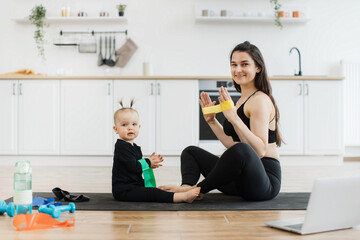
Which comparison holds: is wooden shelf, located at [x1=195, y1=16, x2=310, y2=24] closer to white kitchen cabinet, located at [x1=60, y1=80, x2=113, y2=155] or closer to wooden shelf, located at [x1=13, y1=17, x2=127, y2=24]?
wooden shelf, located at [x1=13, y1=17, x2=127, y2=24]

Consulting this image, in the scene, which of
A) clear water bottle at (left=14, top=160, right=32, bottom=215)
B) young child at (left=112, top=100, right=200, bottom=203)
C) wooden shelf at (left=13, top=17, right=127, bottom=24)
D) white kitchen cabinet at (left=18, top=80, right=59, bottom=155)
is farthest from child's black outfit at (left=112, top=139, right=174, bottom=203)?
wooden shelf at (left=13, top=17, right=127, bottom=24)

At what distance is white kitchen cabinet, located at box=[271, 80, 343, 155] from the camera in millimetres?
4469

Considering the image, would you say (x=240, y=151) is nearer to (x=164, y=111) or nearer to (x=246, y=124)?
(x=246, y=124)

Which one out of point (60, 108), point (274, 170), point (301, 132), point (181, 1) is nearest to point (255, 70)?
point (274, 170)

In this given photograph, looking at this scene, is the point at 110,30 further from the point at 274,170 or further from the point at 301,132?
the point at 274,170

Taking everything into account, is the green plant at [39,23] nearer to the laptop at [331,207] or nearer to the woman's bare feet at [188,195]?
the woman's bare feet at [188,195]

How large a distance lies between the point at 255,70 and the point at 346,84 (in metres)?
3.34

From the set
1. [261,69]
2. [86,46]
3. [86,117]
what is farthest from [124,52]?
[261,69]

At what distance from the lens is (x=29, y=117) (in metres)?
4.42

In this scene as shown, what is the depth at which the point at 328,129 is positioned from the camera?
4.48m

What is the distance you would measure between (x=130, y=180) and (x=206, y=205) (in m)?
0.40

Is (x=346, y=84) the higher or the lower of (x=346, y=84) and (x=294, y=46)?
the lower

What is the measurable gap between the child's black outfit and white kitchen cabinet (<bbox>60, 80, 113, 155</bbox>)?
7.63 ft

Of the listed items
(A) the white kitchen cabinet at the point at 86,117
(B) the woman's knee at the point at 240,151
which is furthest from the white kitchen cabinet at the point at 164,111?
(B) the woman's knee at the point at 240,151
